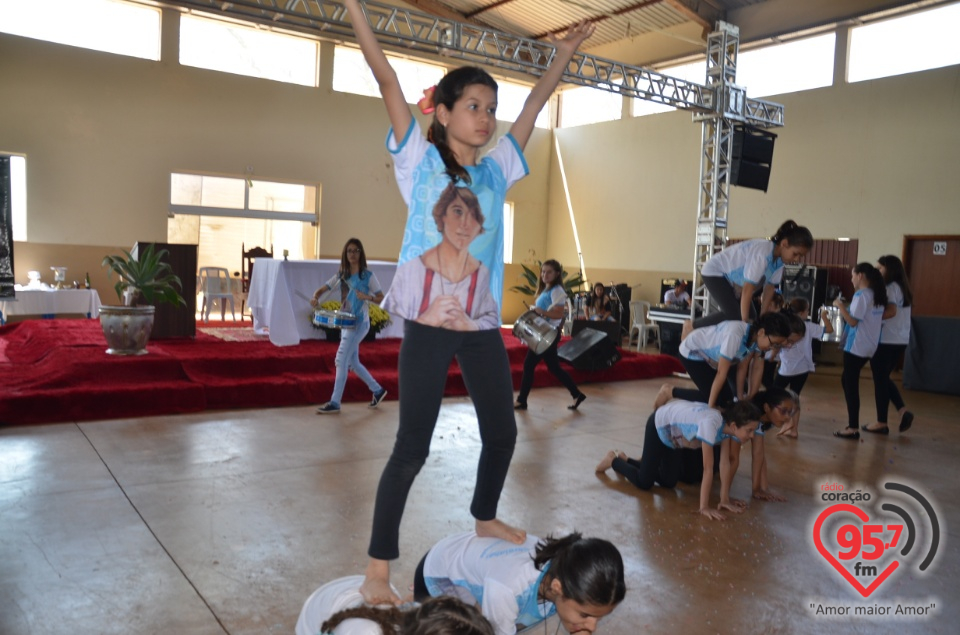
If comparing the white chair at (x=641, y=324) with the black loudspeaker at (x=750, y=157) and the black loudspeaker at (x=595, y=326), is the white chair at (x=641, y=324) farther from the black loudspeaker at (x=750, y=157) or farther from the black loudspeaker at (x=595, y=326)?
the black loudspeaker at (x=750, y=157)

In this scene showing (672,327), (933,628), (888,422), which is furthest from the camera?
(672,327)

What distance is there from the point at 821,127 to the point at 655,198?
3.39 metres

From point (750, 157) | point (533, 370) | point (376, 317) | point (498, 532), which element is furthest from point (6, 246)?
point (750, 157)

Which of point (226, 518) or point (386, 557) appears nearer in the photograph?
point (386, 557)

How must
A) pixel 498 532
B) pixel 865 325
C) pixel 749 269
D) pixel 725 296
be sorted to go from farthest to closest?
pixel 865 325
pixel 725 296
pixel 749 269
pixel 498 532

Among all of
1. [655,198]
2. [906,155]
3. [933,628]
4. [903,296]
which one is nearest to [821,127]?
[906,155]

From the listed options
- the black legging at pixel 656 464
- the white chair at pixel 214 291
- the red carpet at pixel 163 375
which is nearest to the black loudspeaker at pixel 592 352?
the red carpet at pixel 163 375

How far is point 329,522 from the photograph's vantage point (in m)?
3.62

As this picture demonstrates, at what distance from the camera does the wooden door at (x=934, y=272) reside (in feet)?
35.6

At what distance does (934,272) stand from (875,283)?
18.5 feet

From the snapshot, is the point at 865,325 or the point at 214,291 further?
the point at 214,291

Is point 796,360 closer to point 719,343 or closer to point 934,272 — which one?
point 719,343

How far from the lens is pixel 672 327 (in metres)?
12.0

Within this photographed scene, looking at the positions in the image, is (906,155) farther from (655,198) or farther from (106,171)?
(106,171)
